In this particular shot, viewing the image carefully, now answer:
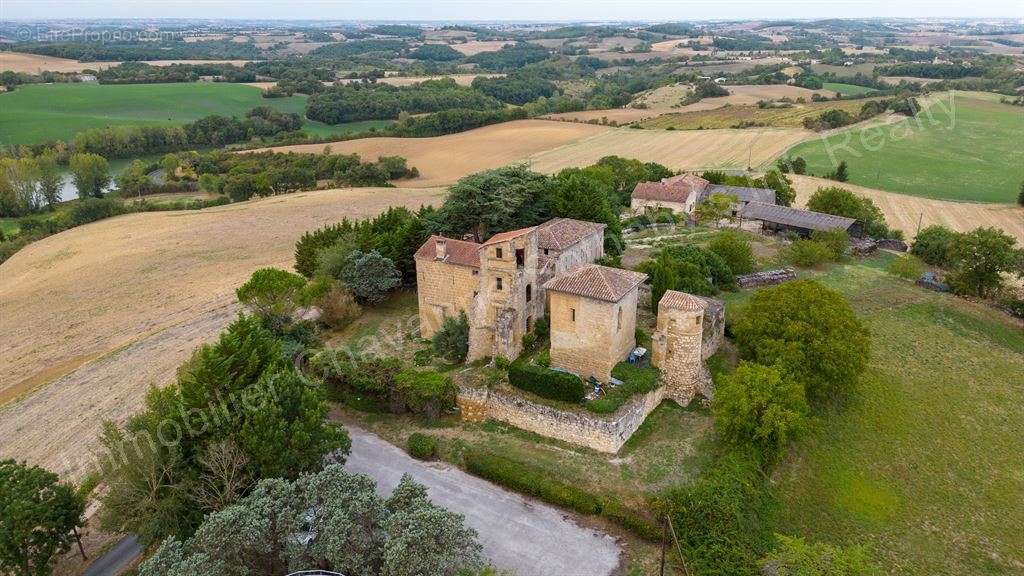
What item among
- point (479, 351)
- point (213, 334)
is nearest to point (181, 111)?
point (213, 334)

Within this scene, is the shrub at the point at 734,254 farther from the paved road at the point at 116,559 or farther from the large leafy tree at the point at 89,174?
the large leafy tree at the point at 89,174

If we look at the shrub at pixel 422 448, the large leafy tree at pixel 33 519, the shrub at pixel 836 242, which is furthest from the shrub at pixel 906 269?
the large leafy tree at pixel 33 519

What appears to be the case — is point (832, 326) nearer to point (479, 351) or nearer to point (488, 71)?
point (479, 351)

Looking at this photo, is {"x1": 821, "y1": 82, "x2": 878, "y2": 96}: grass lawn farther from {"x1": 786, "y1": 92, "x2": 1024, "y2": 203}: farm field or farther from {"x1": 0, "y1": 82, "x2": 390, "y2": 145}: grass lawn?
{"x1": 0, "y1": 82, "x2": 390, "y2": 145}: grass lawn

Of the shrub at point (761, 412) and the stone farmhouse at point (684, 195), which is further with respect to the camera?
the stone farmhouse at point (684, 195)

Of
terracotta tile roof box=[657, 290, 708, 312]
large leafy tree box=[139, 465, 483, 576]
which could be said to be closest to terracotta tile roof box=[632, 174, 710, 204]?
terracotta tile roof box=[657, 290, 708, 312]

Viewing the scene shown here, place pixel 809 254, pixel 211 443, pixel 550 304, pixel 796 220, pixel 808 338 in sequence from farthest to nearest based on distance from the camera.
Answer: pixel 796 220
pixel 809 254
pixel 550 304
pixel 808 338
pixel 211 443

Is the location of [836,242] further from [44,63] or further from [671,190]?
[44,63]

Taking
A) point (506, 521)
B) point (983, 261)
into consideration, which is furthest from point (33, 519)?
point (983, 261)
